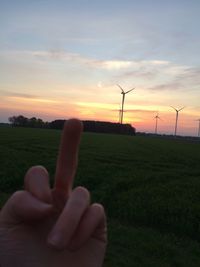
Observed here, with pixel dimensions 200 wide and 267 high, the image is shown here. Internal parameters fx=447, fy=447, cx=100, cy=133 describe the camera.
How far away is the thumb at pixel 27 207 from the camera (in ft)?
4.43

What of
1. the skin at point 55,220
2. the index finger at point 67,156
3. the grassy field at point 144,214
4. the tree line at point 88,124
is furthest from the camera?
the tree line at point 88,124

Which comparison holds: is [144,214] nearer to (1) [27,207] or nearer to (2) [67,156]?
(2) [67,156]

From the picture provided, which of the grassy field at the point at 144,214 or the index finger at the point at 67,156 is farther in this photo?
the grassy field at the point at 144,214

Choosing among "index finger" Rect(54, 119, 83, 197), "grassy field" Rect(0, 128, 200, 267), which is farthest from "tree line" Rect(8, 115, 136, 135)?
"index finger" Rect(54, 119, 83, 197)

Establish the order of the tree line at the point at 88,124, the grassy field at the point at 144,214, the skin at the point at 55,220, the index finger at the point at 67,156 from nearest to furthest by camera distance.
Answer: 1. the skin at the point at 55,220
2. the index finger at the point at 67,156
3. the grassy field at the point at 144,214
4. the tree line at the point at 88,124

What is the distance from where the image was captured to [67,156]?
5.01 feet

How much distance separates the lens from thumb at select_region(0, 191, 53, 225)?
135 centimetres

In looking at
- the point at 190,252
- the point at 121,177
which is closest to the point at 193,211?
the point at 190,252

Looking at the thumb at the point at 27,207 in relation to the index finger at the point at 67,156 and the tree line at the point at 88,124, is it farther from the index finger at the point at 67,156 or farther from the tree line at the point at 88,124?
the tree line at the point at 88,124

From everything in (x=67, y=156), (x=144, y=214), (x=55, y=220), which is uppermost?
(x=67, y=156)

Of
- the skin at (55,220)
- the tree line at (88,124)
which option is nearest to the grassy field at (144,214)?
the skin at (55,220)

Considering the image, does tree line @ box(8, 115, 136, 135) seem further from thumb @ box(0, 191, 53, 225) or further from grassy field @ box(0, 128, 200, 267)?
thumb @ box(0, 191, 53, 225)

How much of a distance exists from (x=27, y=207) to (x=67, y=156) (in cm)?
25

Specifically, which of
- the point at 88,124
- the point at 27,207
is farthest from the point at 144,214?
the point at 88,124
